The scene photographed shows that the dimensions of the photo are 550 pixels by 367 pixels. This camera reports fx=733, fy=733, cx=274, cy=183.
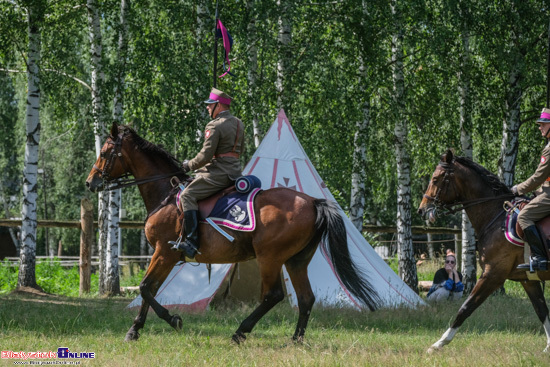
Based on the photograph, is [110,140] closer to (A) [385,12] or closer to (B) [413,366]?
(B) [413,366]

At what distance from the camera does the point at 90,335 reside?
7.74m

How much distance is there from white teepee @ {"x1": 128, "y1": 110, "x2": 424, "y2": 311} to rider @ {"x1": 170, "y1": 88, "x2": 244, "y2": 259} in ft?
9.09

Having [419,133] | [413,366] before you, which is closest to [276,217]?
[413,366]

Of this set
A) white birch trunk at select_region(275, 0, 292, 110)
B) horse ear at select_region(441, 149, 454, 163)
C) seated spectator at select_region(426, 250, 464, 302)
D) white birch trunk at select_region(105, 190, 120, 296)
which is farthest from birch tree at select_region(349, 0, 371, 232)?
horse ear at select_region(441, 149, 454, 163)

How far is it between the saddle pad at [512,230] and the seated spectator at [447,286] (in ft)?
15.9

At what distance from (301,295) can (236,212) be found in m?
1.09

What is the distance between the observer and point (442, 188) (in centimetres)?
825

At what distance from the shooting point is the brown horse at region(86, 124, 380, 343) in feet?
24.5

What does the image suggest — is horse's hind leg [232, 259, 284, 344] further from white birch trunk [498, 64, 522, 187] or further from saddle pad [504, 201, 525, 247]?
white birch trunk [498, 64, 522, 187]

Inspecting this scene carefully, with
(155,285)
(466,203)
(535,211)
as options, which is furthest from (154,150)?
(535,211)

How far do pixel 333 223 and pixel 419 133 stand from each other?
378 inches

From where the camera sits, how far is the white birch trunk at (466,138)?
559 inches

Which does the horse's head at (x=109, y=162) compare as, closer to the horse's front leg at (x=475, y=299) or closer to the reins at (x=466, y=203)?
the reins at (x=466, y=203)

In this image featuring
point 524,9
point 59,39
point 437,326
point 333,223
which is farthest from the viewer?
point 59,39
